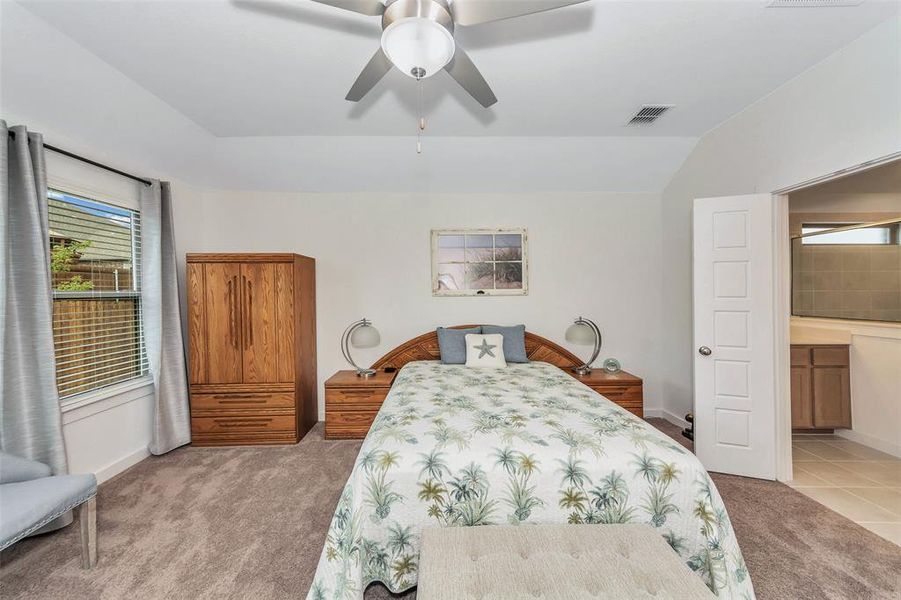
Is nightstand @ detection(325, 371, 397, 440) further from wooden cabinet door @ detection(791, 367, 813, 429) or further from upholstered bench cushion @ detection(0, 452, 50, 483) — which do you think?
wooden cabinet door @ detection(791, 367, 813, 429)

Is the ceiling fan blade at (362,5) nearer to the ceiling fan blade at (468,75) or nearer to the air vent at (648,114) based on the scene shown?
the ceiling fan blade at (468,75)

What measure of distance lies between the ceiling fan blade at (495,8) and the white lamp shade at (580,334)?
279 centimetres

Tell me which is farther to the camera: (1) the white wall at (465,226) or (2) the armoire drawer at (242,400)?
(1) the white wall at (465,226)

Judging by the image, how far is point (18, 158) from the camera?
6.70ft

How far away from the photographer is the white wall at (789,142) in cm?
197

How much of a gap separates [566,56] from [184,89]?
8.39 ft

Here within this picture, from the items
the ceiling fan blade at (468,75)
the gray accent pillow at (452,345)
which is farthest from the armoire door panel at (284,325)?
the ceiling fan blade at (468,75)

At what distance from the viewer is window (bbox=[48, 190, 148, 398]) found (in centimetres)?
247

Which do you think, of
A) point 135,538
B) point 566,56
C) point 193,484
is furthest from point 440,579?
point 566,56

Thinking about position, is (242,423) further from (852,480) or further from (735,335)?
(852,480)

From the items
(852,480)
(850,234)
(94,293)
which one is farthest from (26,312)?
(850,234)

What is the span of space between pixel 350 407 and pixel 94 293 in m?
2.12

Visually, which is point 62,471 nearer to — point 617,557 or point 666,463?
point 617,557

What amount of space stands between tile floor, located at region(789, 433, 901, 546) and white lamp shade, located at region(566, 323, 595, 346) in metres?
1.73
